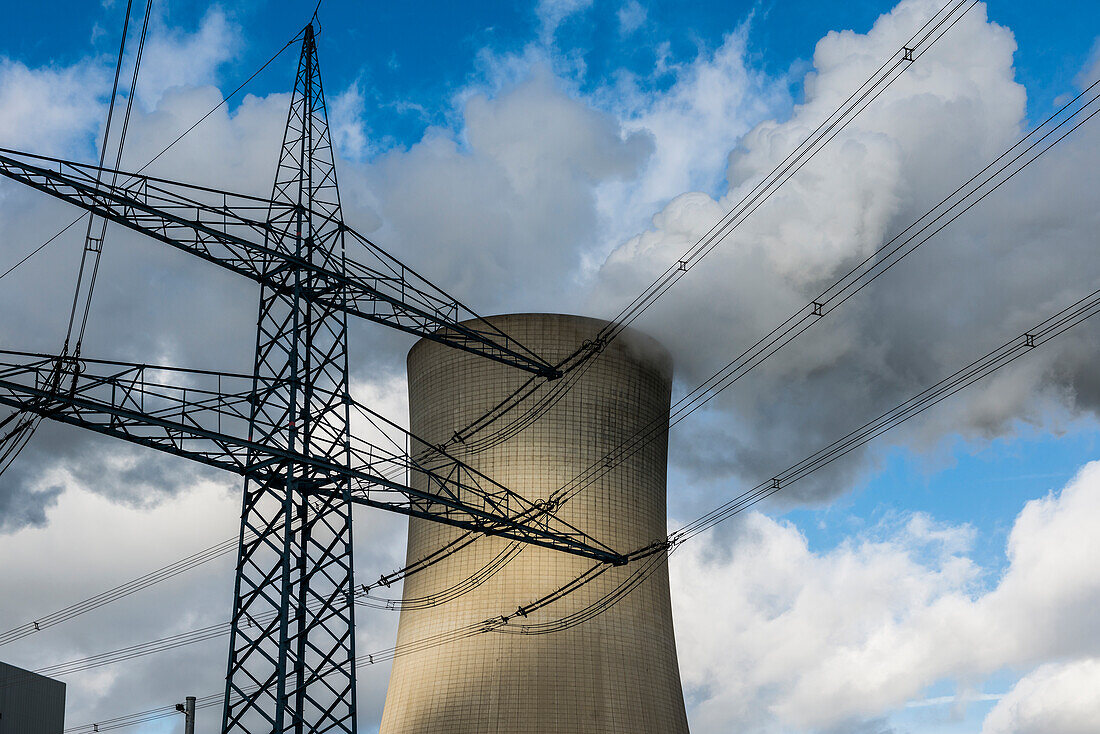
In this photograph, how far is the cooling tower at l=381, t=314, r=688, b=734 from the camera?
20.2 metres

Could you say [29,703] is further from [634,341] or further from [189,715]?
[634,341]

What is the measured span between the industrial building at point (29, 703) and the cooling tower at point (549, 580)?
7437 millimetres

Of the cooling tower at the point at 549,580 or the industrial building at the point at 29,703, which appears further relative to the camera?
the industrial building at the point at 29,703

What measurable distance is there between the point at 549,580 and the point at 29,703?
11.1 metres

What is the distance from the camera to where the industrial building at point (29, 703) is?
2255 cm

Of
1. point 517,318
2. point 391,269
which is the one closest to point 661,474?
point 517,318

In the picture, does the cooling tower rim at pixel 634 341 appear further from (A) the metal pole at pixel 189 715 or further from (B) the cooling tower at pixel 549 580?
(A) the metal pole at pixel 189 715

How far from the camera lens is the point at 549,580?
2120 cm

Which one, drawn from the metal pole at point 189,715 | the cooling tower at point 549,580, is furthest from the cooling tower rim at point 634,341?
the metal pole at point 189,715

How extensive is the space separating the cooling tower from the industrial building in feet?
24.4

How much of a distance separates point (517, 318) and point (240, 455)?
913 cm

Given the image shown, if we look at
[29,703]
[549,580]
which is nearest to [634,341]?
[549,580]

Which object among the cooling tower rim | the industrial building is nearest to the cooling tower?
the cooling tower rim

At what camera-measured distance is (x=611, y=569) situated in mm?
21375
